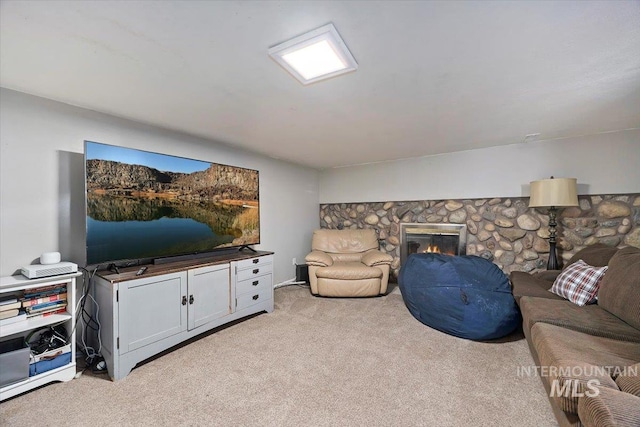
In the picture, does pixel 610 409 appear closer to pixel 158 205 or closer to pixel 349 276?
pixel 349 276

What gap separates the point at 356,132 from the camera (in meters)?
2.85

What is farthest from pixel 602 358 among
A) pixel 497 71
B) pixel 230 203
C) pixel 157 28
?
pixel 230 203

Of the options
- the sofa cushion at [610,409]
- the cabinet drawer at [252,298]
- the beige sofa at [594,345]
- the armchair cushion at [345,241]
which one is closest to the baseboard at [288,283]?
the armchair cushion at [345,241]

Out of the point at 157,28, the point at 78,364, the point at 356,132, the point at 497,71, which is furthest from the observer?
the point at 356,132

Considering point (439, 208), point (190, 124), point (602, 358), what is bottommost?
point (602, 358)

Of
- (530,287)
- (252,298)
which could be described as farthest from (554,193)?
(252,298)

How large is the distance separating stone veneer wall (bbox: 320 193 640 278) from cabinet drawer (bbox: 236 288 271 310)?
7.61 feet

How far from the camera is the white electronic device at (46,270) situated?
1.71m

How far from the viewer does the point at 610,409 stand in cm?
84

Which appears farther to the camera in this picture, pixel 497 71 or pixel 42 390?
pixel 42 390

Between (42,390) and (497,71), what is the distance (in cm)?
371

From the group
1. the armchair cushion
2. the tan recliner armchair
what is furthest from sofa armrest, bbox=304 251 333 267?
the armchair cushion

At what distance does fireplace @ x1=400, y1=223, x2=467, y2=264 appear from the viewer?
12.7 ft

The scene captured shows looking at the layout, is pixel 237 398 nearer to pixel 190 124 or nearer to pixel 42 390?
pixel 42 390
